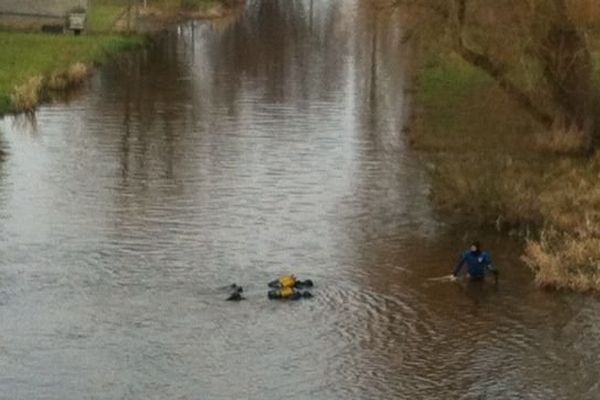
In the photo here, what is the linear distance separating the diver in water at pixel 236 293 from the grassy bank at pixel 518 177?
5.46 meters

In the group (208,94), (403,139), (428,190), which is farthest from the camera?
(208,94)

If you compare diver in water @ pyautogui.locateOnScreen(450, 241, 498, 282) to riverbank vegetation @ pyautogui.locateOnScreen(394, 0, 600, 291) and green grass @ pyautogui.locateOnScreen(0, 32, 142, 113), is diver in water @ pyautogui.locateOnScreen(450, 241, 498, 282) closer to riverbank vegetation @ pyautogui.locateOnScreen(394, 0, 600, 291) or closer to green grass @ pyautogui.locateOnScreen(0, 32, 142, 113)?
riverbank vegetation @ pyautogui.locateOnScreen(394, 0, 600, 291)

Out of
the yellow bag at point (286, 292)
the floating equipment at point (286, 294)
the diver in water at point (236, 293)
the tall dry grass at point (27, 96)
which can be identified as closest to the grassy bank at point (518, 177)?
the floating equipment at point (286, 294)

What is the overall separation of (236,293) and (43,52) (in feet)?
98.1

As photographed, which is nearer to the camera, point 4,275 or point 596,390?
point 596,390

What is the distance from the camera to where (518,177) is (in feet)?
105

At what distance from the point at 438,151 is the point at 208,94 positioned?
12.3 metres

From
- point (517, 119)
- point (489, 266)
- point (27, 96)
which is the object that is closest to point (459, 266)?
point (489, 266)

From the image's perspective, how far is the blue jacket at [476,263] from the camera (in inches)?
1003

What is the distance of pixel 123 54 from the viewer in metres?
56.7

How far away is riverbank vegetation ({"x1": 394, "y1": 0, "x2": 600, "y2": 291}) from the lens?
29391mm

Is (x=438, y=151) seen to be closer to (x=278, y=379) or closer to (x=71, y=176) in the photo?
(x=71, y=176)

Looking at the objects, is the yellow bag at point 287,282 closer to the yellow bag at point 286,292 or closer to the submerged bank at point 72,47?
the yellow bag at point 286,292

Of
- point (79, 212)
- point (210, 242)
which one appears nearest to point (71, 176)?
point (79, 212)
